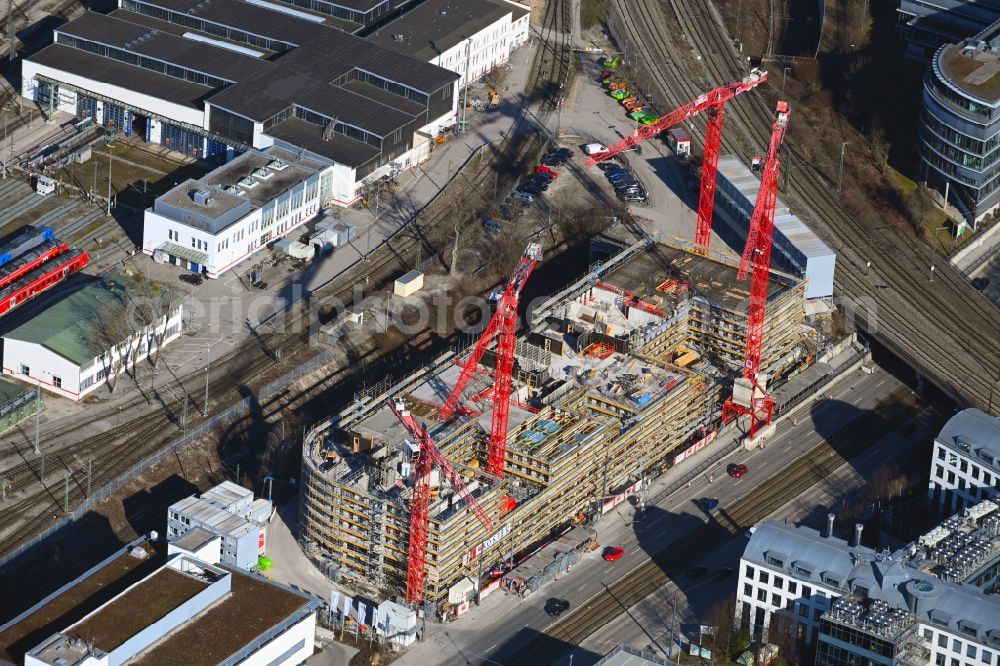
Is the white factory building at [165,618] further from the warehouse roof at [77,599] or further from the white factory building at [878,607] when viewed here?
the white factory building at [878,607]

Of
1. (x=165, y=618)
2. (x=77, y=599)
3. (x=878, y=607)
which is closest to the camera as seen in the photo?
(x=165, y=618)

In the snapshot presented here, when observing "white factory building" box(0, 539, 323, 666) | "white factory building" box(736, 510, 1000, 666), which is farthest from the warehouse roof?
"white factory building" box(736, 510, 1000, 666)

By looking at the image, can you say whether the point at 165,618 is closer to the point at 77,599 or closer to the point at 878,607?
the point at 77,599

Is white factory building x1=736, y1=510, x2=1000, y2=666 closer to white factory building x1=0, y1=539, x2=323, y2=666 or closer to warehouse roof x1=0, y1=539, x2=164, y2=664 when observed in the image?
white factory building x1=0, y1=539, x2=323, y2=666

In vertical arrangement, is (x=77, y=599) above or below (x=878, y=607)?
below

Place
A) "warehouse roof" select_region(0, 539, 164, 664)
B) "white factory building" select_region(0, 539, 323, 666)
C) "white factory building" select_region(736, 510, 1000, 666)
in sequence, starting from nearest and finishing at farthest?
"white factory building" select_region(0, 539, 323, 666) → "warehouse roof" select_region(0, 539, 164, 664) → "white factory building" select_region(736, 510, 1000, 666)

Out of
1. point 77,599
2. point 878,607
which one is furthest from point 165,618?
point 878,607

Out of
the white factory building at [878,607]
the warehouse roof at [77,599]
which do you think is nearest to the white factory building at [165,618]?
the warehouse roof at [77,599]

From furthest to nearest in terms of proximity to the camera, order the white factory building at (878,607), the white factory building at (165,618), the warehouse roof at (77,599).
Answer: the white factory building at (878,607), the warehouse roof at (77,599), the white factory building at (165,618)
